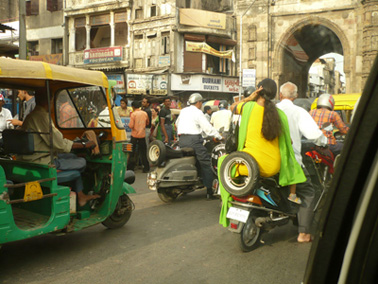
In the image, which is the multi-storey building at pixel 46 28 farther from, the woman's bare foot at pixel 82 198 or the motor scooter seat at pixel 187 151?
the woman's bare foot at pixel 82 198

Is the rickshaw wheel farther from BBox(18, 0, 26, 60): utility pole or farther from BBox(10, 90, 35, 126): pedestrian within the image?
BBox(18, 0, 26, 60): utility pole

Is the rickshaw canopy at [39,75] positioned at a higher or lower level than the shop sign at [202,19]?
lower

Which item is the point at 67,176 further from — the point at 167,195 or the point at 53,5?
the point at 53,5

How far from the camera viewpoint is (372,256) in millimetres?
995

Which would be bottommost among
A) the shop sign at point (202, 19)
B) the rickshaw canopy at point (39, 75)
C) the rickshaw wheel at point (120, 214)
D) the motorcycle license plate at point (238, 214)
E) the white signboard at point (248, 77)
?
the rickshaw wheel at point (120, 214)

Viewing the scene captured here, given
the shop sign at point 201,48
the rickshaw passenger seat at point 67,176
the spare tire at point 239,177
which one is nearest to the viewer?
the spare tire at point 239,177

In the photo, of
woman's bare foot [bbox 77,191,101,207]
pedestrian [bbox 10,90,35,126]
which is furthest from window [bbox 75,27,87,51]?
woman's bare foot [bbox 77,191,101,207]

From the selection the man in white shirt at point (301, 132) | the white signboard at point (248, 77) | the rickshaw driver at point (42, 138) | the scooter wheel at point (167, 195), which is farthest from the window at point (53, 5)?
the man in white shirt at point (301, 132)

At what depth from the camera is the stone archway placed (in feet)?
88.4

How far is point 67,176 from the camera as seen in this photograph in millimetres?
4535

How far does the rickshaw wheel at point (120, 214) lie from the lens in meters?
5.35

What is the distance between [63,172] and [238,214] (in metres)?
1.92

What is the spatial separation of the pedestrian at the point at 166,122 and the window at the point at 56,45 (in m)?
25.3

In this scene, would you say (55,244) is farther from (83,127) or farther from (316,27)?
(316,27)
